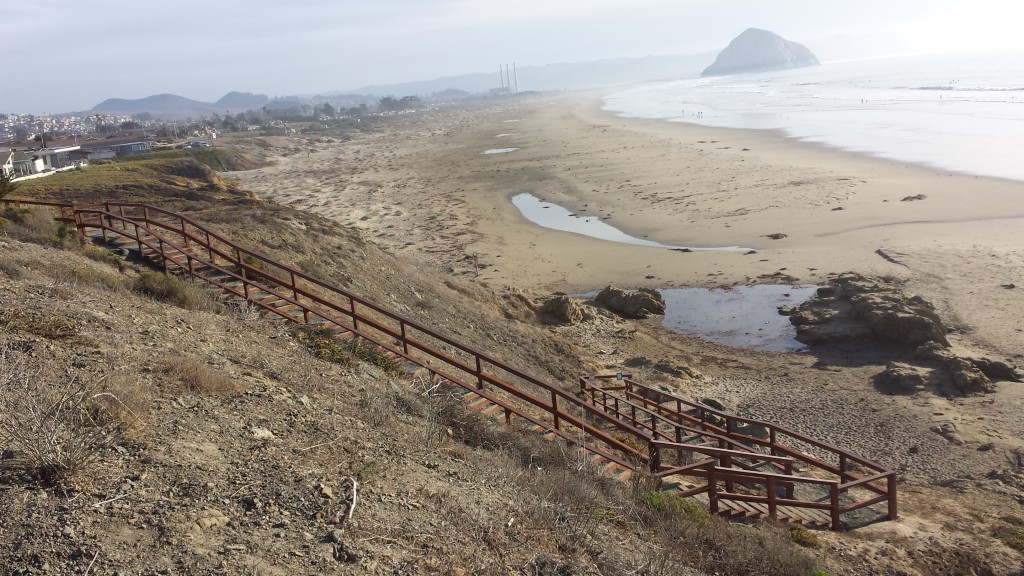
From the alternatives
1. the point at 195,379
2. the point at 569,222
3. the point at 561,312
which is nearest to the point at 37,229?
the point at 195,379

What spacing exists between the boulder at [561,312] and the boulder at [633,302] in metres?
1.32

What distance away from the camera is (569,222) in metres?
32.6

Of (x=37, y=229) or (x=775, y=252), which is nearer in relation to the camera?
(x=37, y=229)

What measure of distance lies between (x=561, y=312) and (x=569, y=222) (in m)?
14.0

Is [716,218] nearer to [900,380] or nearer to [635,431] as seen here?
[900,380]

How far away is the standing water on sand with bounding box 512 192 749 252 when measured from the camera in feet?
92.1

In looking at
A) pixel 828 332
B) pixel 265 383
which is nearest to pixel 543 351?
pixel 828 332

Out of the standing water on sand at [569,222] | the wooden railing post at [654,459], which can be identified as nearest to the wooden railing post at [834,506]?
the wooden railing post at [654,459]

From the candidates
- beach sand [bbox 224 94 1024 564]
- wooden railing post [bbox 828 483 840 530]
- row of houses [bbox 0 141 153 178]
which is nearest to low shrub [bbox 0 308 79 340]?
wooden railing post [bbox 828 483 840 530]

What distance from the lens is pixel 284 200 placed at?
142 ft

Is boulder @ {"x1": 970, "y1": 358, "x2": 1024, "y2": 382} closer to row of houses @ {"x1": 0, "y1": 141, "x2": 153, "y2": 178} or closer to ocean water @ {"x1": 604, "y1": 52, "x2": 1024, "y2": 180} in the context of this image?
ocean water @ {"x1": 604, "y1": 52, "x2": 1024, "y2": 180}

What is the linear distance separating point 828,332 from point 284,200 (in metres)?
34.3

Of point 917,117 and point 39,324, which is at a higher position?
point 39,324

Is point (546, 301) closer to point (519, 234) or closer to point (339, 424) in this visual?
point (519, 234)
